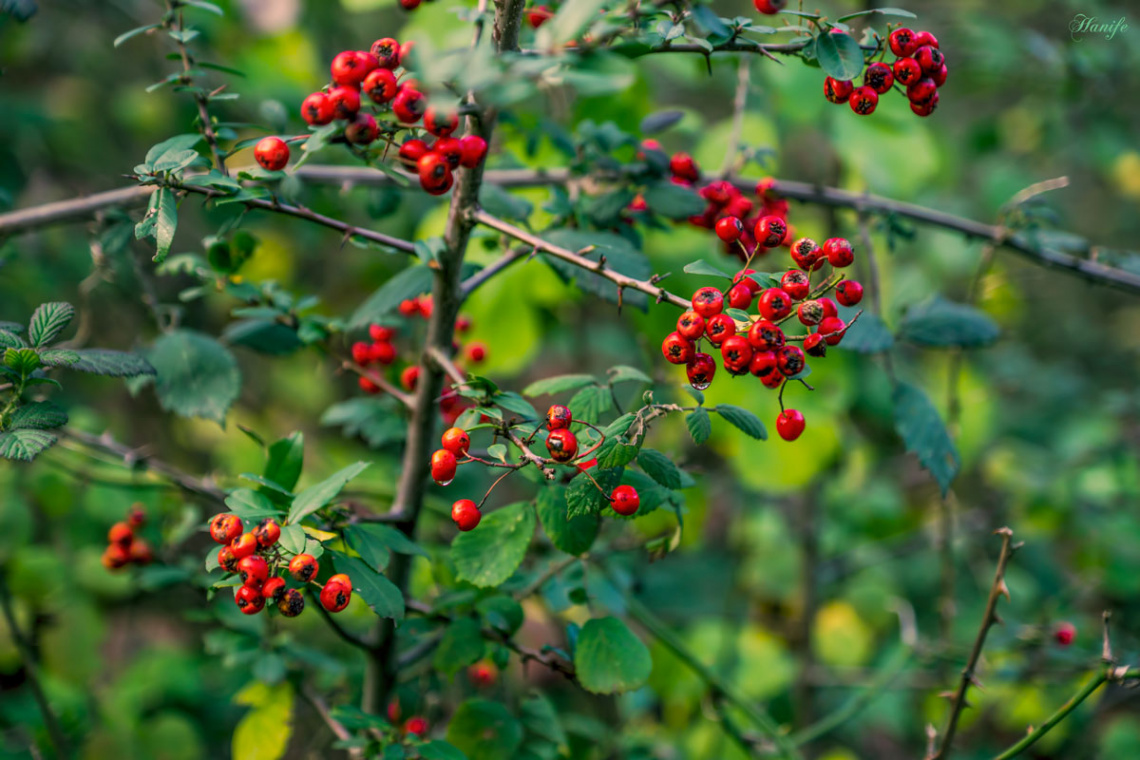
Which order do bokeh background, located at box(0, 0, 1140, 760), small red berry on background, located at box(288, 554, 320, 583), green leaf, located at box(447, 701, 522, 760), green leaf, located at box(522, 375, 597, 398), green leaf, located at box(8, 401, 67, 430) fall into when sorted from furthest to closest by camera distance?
bokeh background, located at box(0, 0, 1140, 760), green leaf, located at box(447, 701, 522, 760), green leaf, located at box(522, 375, 597, 398), green leaf, located at box(8, 401, 67, 430), small red berry on background, located at box(288, 554, 320, 583)

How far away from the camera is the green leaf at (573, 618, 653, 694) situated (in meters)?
1.02

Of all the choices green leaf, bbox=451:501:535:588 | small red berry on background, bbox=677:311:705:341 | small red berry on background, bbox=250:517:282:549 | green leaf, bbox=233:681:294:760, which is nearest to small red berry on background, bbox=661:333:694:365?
small red berry on background, bbox=677:311:705:341

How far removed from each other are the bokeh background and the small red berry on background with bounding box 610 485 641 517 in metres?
0.40

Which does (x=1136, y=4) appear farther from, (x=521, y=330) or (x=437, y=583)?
(x=437, y=583)

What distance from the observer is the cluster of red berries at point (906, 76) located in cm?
92

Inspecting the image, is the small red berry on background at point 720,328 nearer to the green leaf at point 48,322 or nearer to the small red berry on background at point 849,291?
the small red berry on background at point 849,291

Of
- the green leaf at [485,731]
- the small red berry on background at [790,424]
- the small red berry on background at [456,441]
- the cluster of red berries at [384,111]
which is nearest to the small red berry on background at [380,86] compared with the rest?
the cluster of red berries at [384,111]

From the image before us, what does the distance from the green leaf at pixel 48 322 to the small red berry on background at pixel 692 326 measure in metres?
0.75

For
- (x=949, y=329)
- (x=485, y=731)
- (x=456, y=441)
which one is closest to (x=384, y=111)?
(x=456, y=441)

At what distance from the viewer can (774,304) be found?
78cm

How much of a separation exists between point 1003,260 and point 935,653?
2.88 m

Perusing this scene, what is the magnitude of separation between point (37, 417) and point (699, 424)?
751mm

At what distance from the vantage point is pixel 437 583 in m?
1.35

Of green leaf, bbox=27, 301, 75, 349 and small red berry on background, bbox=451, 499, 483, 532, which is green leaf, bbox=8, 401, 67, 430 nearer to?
green leaf, bbox=27, 301, 75, 349
